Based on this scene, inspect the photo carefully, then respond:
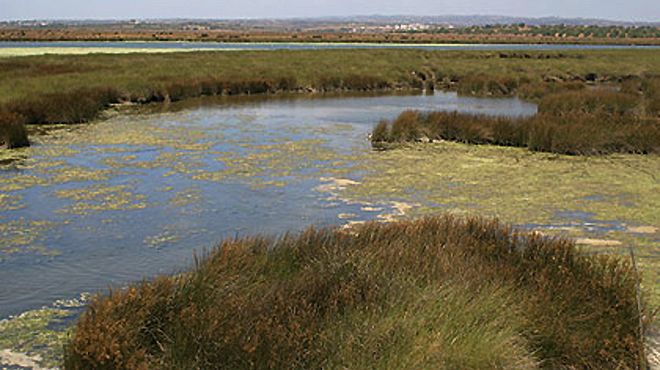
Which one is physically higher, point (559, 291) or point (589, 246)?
point (559, 291)

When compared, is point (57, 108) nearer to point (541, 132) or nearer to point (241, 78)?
point (241, 78)

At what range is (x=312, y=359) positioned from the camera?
4293mm

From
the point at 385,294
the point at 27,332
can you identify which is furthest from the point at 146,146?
the point at 385,294

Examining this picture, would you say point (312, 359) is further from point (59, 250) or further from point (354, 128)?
point (354, 128)

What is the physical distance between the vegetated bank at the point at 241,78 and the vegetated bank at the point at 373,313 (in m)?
Answer: 10.0

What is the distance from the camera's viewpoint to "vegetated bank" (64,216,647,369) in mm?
4277

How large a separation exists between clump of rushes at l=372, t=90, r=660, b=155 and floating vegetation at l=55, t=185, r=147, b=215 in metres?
6.01

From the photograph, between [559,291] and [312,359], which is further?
[559,291]

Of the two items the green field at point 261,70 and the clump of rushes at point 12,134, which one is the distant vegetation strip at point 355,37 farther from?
the clump of rushes at point 12,134

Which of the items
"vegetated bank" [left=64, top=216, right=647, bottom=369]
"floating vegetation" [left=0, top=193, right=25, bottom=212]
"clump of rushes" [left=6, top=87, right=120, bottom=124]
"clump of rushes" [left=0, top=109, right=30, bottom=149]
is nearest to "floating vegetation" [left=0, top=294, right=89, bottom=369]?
"vegetated bank" [left=64, top=216, right=647, bottom=369]

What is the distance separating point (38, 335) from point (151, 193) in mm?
4914

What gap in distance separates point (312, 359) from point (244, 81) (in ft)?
73.5

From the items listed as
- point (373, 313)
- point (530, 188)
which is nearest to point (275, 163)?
point (530, 188)

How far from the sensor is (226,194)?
10172 millimetres
